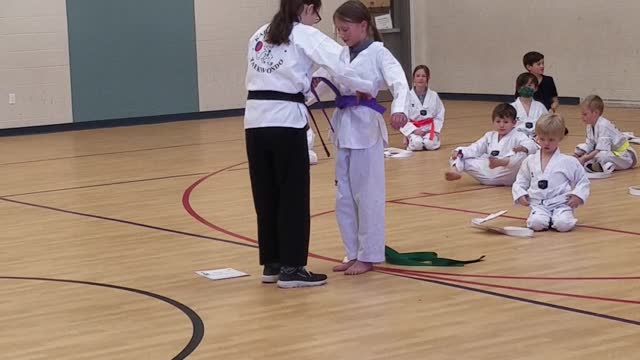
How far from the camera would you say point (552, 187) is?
24.9 ft

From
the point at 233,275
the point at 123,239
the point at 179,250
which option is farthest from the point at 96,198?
the point at 233,275

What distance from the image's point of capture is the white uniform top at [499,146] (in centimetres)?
971

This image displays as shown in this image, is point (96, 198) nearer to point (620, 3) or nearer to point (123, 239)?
point (123, 239)

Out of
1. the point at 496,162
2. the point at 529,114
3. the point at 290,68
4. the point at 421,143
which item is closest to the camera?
the point at 290,68

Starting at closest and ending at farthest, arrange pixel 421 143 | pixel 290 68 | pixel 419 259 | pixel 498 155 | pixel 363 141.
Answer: pixel 290 68 → pixel 363 141 → pixel 419 259 → pixel 498 155 → pixel 421 143

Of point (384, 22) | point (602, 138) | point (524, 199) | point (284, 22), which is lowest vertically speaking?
point (524, 199)

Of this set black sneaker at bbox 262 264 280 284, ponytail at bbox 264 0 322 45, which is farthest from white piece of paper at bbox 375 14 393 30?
black sneaker at bbox 262 264 280 284

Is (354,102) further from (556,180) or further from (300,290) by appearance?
(556,180)

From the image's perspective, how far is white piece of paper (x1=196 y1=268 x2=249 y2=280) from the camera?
249 inches

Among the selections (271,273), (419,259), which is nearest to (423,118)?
(419,259)

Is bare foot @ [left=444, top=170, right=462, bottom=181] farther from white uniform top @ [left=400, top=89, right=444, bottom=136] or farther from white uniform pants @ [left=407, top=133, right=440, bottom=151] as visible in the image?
white uniform top @ [left=400, top=89, right=444, bottom=136]

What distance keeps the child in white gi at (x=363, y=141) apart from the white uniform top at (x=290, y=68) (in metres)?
0.34

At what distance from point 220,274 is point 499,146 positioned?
4154 mm

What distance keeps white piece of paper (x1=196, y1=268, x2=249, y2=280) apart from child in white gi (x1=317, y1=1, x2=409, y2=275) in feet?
2.06
